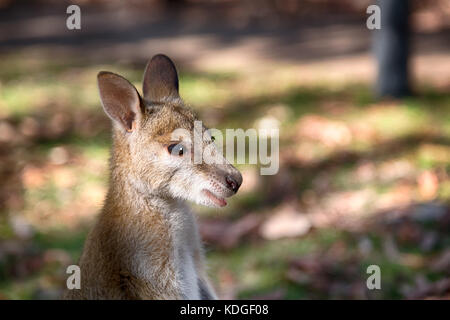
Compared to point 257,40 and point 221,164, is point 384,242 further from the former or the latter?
point 257,40

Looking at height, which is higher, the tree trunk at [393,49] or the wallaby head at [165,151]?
the tree trunk at [393,49]

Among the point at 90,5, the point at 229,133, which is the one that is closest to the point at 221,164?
the point at 229,133

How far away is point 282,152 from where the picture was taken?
6.32 m

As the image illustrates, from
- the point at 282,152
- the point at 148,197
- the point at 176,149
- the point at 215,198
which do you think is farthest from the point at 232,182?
the point at 282,152

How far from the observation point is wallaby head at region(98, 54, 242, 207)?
2.99 meters

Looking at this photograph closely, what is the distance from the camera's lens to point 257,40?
35.8 ft

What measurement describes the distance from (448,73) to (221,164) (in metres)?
6.12

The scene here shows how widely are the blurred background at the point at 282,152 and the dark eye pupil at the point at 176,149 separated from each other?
0.87 m

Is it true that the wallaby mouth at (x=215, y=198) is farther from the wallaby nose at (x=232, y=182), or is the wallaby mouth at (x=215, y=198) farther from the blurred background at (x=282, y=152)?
the blurred background at (x=282, y=152)

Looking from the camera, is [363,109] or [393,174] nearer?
[393,174]

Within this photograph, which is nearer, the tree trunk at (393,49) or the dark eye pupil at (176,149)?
the dark eye pupil at (176,149)

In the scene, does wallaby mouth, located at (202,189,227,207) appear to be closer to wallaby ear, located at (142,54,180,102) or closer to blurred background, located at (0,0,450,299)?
wallaby ear, located at (142,54,180,102)

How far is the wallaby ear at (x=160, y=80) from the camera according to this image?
328cm

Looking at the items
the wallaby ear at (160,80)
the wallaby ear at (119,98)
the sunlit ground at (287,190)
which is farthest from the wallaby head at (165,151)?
the sunlit ground at (287,190)
